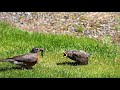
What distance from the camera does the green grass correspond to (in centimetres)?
1135

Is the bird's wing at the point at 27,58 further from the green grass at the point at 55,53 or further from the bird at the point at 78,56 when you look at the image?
the bird at the point at 78,56

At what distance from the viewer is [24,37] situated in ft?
48.2

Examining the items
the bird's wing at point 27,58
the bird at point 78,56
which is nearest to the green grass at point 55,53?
the bird at point 78,56

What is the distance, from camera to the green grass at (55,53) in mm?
11352

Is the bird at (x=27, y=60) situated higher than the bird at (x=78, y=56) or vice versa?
the bird at (x=78, y=56)

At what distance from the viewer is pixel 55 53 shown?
13156mm

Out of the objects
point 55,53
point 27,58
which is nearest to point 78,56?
point 55,53

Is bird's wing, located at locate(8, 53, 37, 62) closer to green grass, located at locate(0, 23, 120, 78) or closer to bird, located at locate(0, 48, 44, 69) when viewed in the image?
bird, located at locate(0, 48, 44, 69)

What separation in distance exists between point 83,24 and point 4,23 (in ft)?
8.78

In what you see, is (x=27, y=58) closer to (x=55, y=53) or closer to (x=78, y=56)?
(x=78, y=56)

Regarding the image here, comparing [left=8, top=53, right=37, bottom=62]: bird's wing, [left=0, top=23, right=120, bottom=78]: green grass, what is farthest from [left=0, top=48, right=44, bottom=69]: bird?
[left=0, top=23, right=120, bottom=78]: green grass

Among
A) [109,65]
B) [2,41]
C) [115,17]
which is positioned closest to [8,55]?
[2,41]
